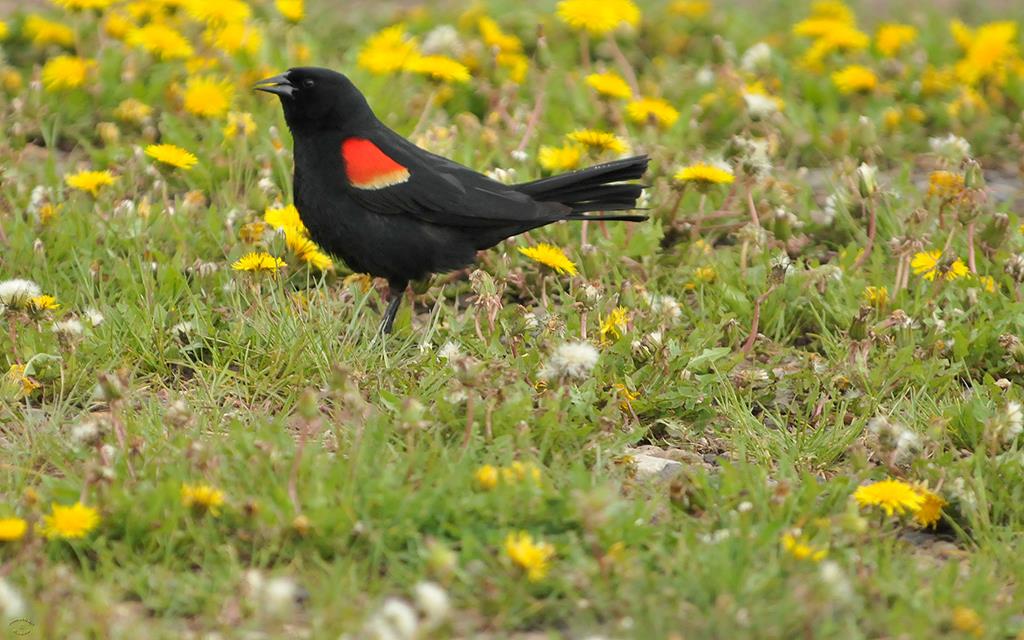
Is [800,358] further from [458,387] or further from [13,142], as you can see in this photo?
[13,142]

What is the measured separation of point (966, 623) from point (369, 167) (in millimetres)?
2920

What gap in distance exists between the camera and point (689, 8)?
9.88m

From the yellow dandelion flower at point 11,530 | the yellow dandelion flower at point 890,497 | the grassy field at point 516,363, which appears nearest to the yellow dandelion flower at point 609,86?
the grassy field at point 516,363

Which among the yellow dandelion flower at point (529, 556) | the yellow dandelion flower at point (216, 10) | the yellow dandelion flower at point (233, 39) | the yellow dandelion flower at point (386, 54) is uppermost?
the yellow dandelion flower at point (216, 10)

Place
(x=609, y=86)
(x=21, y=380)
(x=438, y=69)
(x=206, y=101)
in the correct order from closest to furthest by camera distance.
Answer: (x=21, y=380) → (x=438, y=69) → (x=206, y=101) → (x=609, y=86)

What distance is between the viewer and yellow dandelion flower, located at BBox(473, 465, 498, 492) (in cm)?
399

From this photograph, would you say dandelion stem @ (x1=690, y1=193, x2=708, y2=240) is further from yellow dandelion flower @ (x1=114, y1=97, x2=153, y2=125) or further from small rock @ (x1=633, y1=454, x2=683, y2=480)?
yellow dandelion flower @ (x1=114, y1=97, x2=153, y2=125)

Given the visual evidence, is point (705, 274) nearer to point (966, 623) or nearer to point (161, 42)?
point (966, 623)

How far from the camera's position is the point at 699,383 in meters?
5.10

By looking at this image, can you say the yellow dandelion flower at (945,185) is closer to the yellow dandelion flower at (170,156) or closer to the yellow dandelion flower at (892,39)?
the yellow dandelion flower at (892,39)

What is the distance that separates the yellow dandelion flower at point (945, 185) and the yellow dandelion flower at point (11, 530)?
4.01 meters

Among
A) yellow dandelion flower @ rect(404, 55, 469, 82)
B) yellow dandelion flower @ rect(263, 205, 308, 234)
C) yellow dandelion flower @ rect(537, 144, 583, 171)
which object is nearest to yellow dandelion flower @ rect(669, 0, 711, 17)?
yellow dandelion flower @ rect(404, 55, 469, 82)

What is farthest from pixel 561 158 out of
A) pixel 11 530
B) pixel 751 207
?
pixel 11 530

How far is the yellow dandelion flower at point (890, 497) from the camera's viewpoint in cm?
407
